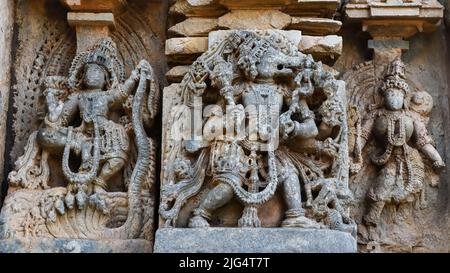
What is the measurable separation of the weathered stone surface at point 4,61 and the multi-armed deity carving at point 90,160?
0.24 meters

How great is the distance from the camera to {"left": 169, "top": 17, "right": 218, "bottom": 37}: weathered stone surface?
6.05 meters

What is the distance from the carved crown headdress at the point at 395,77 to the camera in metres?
6.14

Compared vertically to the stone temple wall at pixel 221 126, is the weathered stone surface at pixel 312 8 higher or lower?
higher

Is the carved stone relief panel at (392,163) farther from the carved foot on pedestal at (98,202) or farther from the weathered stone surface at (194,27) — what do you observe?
the carved foot on pedestal at (98,202)

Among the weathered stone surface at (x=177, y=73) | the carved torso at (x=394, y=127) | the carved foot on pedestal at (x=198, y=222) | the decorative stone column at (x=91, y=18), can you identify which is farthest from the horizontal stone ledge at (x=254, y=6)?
the carved foot on pedestal at (x=198, y=222)

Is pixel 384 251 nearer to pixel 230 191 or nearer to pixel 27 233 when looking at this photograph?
pixel 230 191

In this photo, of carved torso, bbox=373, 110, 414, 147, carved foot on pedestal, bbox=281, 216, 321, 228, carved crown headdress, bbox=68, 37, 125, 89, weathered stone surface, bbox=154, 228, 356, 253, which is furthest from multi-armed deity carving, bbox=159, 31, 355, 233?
carved crown headdress, bbox=68, 37, 125, 89

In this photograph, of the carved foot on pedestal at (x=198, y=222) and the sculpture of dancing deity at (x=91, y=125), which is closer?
the carved foot on pedestal at (x=198, y=222)

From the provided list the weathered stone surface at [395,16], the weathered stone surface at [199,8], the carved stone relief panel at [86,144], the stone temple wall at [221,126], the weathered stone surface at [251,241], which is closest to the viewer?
the weathered stone surface at [251,241]

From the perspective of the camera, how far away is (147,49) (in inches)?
252

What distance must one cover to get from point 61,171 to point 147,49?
1207mm
